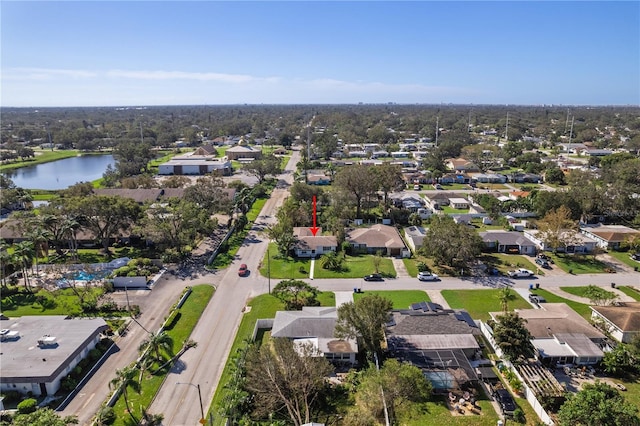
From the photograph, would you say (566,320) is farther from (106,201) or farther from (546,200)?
(106,201)

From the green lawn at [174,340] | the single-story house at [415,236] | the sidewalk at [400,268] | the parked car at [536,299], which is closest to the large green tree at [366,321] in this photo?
the green lawn at [174,340]

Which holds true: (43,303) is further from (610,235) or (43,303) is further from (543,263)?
(610,235)

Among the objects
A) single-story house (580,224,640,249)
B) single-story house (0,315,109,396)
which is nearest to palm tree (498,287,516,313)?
single-story house (580,224,640,249)

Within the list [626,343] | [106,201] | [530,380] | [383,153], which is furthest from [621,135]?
[106,201]

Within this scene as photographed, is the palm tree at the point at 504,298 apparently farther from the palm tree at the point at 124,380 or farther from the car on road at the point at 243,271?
the palm tree at the point at 124,380

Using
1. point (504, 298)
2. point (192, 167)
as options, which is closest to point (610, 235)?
point (504, 298)
